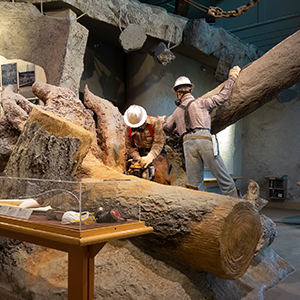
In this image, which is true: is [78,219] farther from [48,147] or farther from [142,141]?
[142,141]

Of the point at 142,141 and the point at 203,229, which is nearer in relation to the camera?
the point at 203,229

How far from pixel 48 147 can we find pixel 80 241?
171cm

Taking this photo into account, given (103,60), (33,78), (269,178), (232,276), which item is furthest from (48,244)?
(269,178)

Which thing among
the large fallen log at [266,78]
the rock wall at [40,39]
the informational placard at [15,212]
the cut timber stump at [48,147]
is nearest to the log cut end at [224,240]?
the informational placard at [15,212]

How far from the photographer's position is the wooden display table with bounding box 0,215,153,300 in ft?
5.25

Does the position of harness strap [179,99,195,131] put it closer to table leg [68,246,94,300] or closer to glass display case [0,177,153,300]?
glass display case [0,177,153,300]

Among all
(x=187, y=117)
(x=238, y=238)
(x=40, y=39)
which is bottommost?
(x=238, y=238)

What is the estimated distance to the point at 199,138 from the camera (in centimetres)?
411

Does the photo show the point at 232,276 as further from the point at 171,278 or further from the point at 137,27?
the point at 137,27

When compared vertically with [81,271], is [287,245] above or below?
below

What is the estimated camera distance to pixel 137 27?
711 centimetres

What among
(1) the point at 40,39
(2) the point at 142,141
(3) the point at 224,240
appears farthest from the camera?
(1) the point at 40,39

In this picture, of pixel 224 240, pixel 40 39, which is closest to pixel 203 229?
pixel 224 240

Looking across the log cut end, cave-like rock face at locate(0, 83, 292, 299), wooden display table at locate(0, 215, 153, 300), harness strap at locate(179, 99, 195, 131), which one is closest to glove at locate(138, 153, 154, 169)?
harness strap at locate(179, 99, 195, 131)
